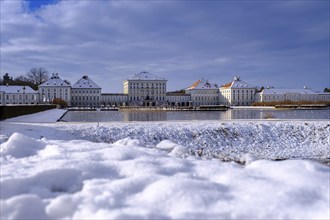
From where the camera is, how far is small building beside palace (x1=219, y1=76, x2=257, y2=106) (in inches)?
4023

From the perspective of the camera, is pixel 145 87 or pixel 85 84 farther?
pixel 145 87

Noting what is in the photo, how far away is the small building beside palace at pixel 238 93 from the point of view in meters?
102

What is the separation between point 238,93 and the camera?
340 feet

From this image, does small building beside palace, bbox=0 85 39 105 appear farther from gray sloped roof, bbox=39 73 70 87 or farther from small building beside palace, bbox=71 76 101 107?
small building beside palace, bbox=71 76 101 107

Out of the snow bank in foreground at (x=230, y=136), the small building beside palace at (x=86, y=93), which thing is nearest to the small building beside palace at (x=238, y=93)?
the small building beside palace at (x=86, y=93)

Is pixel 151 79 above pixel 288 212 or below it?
above

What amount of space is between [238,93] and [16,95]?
196ft

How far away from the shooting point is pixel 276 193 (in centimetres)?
408

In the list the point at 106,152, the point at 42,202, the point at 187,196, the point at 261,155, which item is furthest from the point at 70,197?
the point at 261,155

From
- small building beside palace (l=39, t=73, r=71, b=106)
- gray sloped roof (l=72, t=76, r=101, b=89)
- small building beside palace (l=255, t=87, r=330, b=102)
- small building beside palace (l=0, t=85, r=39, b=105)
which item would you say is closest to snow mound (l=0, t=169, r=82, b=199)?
small building beside palace (l=0, t=85, r=39, b=105)

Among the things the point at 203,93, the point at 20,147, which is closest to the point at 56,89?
the point at 203,93

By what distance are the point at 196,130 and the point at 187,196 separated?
1226 centimetres

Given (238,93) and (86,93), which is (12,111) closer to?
(86,93)

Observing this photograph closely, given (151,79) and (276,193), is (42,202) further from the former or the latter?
(151,79)
